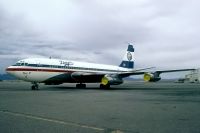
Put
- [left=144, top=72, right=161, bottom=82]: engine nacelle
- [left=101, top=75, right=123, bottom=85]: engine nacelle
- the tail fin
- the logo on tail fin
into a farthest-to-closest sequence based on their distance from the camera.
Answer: the logo on tail fin
the tail fin
[left=144, top=72, right=161, bottom=82]: engine nacelle
[left=101, top=75, right=123, bottom=85]: engine nacelle

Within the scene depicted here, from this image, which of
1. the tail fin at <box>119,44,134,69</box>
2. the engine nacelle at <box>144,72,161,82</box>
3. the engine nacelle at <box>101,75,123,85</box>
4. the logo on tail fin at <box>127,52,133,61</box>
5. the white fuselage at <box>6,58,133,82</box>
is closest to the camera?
the white fuselage at <box>6,58,133,82</box>

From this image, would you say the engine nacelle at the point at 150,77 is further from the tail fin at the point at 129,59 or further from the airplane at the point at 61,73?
the tail fin at the point at 129,59

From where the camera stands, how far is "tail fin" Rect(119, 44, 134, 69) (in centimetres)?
4816

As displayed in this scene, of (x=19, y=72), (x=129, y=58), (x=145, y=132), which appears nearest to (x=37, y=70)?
(x=19, y=72)

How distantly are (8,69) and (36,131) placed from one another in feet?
80.8

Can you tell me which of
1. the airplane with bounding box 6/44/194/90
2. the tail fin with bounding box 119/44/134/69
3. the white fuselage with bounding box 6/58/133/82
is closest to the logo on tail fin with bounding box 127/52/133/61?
the tail fin with bounding box 119/44/134/69

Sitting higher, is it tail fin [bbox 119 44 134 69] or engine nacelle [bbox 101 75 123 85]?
tail fin [bbox 119 44 134 69]

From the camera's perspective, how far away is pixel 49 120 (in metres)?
8.14

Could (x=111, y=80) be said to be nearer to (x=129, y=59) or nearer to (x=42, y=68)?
(x=42, y=68)

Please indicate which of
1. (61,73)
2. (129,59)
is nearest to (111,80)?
(61,73)

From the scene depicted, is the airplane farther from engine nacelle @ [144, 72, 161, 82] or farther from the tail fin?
the tail fin

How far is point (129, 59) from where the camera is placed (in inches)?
1912

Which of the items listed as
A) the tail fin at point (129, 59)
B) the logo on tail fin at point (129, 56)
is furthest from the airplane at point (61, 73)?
the logo on tail fin at point (129, 56)

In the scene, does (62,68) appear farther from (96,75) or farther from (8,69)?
(8,69)
